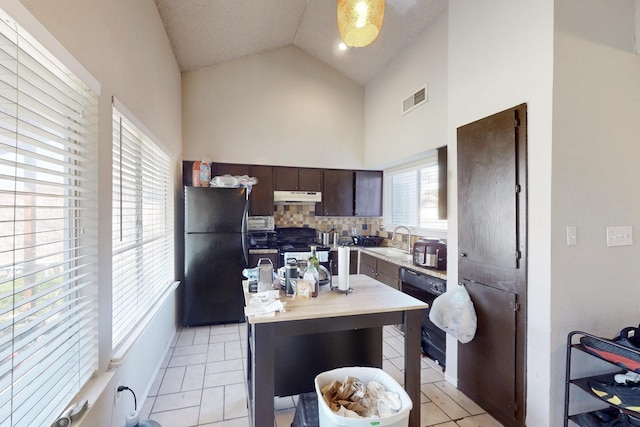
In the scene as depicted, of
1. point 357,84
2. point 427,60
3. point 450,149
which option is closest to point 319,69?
point 357,84

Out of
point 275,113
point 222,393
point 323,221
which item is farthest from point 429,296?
point 275,113

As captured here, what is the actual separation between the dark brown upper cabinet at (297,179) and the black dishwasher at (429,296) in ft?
6.50

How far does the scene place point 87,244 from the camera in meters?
1.48

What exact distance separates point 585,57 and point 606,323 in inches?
63.7

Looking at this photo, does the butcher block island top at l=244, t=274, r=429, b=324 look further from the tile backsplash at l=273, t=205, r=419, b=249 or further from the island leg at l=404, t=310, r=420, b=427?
the tile backsplash at l=273, t=205, r=419, b=249

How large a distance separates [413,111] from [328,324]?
9.33ft

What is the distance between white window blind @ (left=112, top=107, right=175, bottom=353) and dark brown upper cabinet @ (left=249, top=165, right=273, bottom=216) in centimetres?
124

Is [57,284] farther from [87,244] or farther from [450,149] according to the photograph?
[450,149]

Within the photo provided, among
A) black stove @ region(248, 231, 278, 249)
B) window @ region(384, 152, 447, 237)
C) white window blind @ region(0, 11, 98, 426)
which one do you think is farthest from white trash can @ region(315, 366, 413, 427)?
black stove @ region(248, 231, 278, 249)

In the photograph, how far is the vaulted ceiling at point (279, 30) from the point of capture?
2996 millimetres

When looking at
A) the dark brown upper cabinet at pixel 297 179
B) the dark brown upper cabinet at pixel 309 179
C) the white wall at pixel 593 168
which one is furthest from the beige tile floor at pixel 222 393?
the dark brown upper cabinet at pixel 309 179

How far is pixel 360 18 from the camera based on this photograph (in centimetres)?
166

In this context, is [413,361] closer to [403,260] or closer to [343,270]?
[343,270]

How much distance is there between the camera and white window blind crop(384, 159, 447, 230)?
12.2ft
